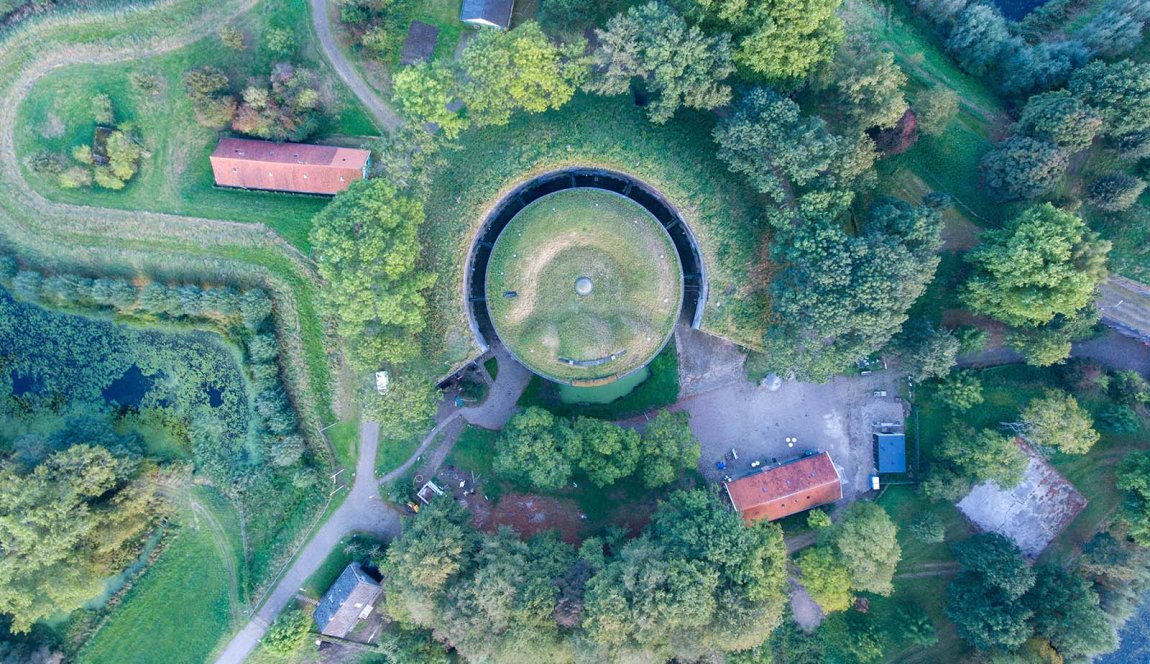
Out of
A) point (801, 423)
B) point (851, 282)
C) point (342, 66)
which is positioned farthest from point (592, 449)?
point (342, 66)

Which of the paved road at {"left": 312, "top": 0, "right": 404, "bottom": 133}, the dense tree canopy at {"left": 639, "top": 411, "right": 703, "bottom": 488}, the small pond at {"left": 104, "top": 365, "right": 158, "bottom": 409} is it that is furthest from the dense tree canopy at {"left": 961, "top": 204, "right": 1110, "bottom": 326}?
the small pond at {"left": 104, "top": 365, "right": 158, "bottom": 409}

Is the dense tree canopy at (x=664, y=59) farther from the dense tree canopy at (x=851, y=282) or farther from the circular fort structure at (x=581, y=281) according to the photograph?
the dense tree canopy at (x=851, y=282)

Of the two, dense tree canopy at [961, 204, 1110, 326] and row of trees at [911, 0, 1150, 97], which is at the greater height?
row of trees at [911, 0, 1150, 97]

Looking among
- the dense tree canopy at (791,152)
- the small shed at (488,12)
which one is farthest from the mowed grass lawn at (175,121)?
the dense tree canopy at (791,152)

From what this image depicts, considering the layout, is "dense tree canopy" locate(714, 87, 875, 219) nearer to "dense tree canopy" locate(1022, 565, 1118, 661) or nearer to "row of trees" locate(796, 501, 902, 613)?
"row of trees" locate(796, 501, 902, 613)

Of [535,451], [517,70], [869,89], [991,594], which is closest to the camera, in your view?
[869,89]

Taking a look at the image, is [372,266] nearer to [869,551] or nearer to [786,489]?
[786,489]
